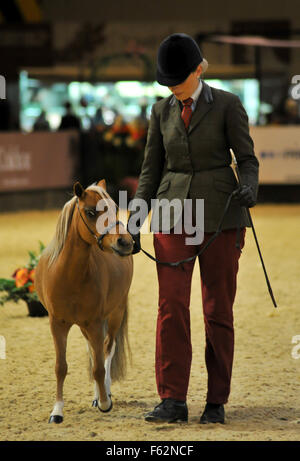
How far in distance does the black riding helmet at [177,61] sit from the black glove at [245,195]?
1.98 ft

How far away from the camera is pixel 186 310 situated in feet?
13.7

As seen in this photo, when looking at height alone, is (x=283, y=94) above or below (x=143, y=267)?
above

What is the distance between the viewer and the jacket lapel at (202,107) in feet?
13.4

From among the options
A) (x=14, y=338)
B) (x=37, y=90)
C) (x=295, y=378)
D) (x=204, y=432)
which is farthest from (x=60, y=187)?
(x=204, y=432)

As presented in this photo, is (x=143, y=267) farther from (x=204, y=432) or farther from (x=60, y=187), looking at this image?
(x=60, y=187)

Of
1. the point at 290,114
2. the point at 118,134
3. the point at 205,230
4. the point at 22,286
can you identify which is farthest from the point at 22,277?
the point at 290,114

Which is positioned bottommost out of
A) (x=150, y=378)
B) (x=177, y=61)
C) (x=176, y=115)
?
(x=150, y=378)

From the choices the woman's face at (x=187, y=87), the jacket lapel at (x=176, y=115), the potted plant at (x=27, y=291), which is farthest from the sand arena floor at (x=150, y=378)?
the woman's face at (x=187, y=87)

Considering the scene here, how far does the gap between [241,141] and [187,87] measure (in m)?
0.38

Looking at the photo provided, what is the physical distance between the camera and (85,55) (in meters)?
21.2

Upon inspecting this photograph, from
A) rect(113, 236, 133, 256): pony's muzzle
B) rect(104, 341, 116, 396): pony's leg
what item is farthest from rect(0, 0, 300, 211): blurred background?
rect(113, 236, 133, 256): pony's muzzle

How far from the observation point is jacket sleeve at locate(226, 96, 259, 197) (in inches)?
159

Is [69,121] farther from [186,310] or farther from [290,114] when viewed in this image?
[186,310]

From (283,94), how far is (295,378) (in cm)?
1618
